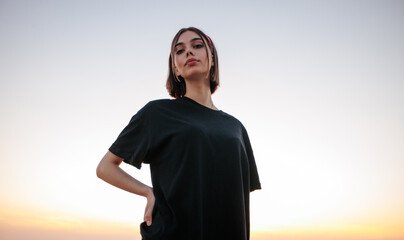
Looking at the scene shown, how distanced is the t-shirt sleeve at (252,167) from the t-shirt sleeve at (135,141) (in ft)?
3.00

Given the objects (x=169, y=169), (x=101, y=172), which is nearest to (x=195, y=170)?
(x=169, y=169)

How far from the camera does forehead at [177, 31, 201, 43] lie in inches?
111

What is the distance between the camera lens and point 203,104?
2828mm

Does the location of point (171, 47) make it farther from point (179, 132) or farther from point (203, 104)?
point (179, 132)

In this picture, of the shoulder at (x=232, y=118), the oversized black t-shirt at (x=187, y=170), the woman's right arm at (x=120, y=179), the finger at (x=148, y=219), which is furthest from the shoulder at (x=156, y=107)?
the finger at (x=148, y=219)

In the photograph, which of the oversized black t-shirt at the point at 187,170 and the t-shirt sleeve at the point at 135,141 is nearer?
the oversized black t-shirt at the point at 187,170

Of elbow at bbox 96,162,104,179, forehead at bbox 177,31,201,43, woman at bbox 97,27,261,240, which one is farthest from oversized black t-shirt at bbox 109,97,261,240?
forehead at bbox 177,31,201,43

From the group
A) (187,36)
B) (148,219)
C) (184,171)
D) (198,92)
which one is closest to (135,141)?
(184,171)

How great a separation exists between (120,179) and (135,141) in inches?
10.6

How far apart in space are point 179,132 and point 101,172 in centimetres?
60

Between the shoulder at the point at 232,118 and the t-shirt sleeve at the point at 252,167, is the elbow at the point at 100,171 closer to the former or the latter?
Result: the shoulder at the point at 232,118

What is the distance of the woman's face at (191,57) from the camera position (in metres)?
2.75

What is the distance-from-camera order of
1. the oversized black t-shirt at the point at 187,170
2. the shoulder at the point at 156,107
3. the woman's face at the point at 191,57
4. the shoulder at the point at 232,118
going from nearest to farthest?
the oversized black t-shirt at the point at 187,170
the shoulder at the point at 156,107
the woman's face at the point at 191,57
the shoulder at the point at 232,118

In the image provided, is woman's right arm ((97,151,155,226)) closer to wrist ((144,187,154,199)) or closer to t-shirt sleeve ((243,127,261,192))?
wrist ((144,187,154,199))
